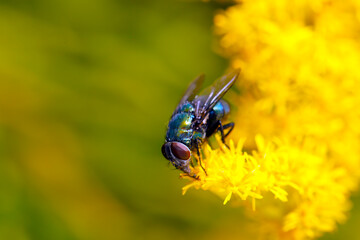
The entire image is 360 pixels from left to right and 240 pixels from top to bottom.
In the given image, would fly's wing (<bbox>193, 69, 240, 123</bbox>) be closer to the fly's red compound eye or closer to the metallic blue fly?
the metallic blue fly

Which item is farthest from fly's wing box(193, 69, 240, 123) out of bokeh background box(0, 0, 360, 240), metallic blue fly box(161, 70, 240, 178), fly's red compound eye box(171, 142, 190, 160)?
bokeh background box(0, 0, 360, 240)

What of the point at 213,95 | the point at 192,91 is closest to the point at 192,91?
the point at 192,91

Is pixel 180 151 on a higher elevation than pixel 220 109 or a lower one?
lower

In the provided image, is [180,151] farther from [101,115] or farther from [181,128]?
[101,115]

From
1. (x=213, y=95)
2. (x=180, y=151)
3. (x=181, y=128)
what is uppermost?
(x=213, y=95)

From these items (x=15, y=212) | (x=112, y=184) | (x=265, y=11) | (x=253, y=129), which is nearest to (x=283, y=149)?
(x=253, y=129)

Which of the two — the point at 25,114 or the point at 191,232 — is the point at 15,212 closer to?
the point at 25,114

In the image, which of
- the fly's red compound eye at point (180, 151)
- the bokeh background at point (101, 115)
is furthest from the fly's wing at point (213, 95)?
the bokeh background at point (101, 115)
